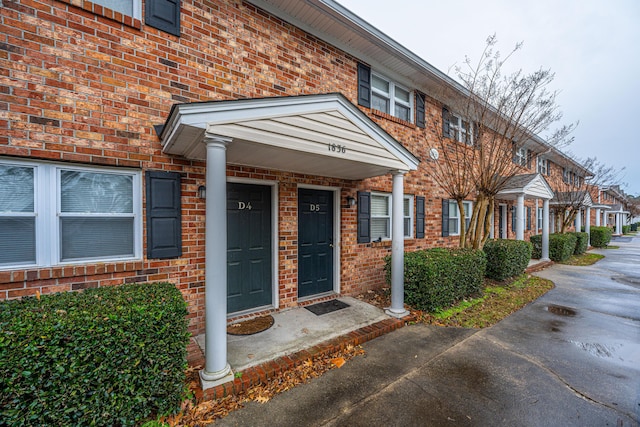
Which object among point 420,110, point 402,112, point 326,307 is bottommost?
point 326,307

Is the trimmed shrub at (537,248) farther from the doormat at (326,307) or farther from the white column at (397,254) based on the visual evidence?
the doormat at (326,307)

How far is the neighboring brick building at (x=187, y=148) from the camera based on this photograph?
282 cm

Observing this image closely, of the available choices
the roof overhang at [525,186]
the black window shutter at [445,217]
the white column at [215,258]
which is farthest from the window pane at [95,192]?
the roof overhang at [525,186]

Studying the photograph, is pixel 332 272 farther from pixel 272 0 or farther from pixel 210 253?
pixel 272 0

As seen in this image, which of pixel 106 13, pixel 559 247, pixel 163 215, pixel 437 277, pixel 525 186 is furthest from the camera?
pixel 559 247

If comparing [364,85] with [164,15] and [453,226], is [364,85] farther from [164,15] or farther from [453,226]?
[453,226]

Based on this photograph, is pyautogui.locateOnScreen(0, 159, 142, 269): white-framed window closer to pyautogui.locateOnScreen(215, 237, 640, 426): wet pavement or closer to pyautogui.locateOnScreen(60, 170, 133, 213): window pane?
pyautogui.locateOnScreen(60, 170, 133, 213): window pane

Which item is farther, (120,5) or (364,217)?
(364,217)

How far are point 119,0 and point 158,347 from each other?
4.20 metres

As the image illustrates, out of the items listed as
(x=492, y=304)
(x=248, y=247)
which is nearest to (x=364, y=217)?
(x=248, y=247)

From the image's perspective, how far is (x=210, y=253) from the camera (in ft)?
9.12

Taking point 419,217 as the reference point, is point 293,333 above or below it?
below

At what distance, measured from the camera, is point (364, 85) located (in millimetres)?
5910

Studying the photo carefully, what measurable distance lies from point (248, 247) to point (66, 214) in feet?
7.59
